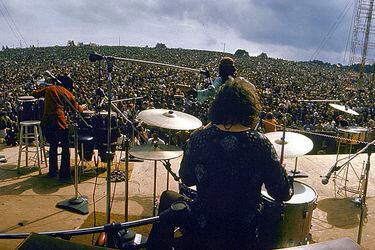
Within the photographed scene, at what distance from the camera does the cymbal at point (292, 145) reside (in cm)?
409

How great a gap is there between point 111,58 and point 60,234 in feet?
6.02

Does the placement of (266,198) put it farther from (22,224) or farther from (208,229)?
(22,224)

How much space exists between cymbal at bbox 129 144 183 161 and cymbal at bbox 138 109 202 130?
0.32 meters

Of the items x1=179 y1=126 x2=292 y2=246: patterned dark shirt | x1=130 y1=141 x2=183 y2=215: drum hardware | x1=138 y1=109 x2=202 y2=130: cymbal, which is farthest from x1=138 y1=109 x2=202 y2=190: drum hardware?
x1=179 y1=126 x2=292 y2=246: patterned dark shirt

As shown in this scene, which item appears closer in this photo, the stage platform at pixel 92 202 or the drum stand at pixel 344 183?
the stage platform at pixel 92 202

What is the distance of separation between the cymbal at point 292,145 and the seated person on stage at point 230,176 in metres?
1.93

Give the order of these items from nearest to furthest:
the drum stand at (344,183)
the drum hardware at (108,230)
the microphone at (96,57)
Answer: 1. the drum hardware at (108,230)
2. the microphone at (96,57)
3. the drum stand at (344,183)

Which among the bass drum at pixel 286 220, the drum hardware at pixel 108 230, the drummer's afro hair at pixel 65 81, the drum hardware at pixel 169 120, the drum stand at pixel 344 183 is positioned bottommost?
the drum stand at pixel 344 183

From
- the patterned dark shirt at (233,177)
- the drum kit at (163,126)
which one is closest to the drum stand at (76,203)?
the drum kit at (163,126)

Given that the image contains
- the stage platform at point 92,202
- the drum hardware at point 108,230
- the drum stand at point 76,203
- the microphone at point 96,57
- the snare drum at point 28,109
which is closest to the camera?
the drum hardware at point 108,230

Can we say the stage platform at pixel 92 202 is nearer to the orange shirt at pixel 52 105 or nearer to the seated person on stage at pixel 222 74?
the orange shirt at pixel 52 105

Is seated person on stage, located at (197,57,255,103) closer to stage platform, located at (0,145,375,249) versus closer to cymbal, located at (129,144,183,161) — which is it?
cymbal, located at (129,144,183,161)

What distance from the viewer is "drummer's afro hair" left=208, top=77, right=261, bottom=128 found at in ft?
7.07

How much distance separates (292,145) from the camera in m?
4.20
